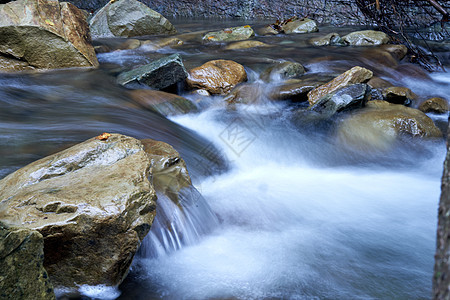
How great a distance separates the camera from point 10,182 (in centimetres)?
257

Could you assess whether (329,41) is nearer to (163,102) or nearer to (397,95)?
(397,95)

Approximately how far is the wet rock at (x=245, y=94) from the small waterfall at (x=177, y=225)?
340cm

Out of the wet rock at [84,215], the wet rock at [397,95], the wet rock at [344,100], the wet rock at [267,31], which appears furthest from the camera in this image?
the wet rock at [267,31]

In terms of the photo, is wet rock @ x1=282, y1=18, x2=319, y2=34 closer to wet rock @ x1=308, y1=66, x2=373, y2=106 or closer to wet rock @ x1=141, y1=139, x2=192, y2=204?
wet rock @ x1=308, y1=66, x2=373, y2=106

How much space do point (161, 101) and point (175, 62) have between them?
852mm

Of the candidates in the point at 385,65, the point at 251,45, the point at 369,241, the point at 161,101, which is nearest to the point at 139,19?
the point at 251,45

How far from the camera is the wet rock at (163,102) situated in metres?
5.64

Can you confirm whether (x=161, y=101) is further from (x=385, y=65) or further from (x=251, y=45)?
(x=385, y=65)

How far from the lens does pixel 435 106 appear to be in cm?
601

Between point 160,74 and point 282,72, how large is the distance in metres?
2.50

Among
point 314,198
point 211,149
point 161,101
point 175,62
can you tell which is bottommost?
point 314,198

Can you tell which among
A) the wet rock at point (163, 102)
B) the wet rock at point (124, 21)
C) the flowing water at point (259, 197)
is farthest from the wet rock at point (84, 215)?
the wet rock at point (124, 21)

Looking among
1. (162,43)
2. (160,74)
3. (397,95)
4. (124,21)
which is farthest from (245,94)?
(124,21)

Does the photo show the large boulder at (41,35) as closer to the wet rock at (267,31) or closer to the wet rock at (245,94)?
the wet rock at (245,94)
